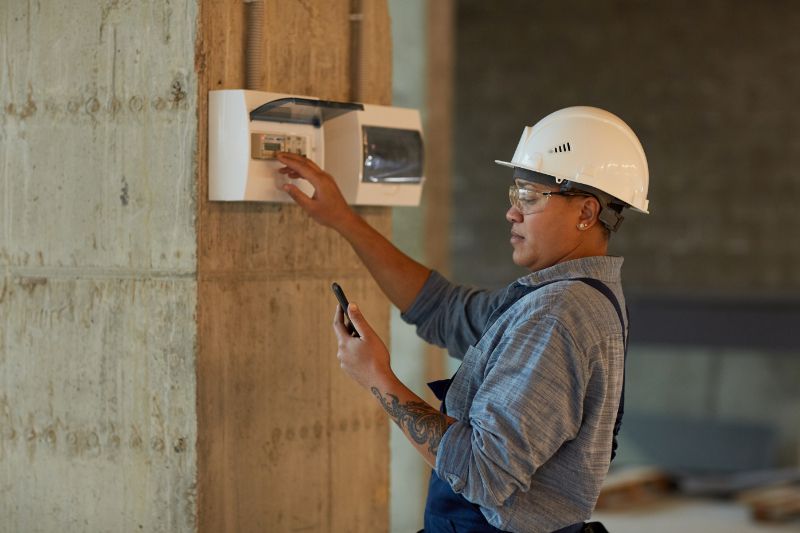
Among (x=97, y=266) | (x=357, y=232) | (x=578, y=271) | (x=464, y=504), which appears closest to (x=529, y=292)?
(x=578, y=271)

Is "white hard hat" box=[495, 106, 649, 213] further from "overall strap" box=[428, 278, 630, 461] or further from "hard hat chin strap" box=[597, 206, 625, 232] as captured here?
"overall strap" box=[428, 278, 630, 461]

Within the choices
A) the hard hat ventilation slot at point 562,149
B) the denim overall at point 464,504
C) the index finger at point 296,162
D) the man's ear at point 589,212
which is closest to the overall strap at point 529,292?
the denim overall at point 464,504

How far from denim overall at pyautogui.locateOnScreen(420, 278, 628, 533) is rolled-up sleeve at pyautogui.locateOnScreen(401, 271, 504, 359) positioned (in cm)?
34

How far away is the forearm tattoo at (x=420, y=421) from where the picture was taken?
2.17 m

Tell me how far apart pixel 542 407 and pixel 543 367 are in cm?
8

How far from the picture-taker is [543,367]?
211cm

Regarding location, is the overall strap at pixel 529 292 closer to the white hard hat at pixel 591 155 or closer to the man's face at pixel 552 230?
the man's face at pixel 552 230

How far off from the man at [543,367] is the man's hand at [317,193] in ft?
1.50

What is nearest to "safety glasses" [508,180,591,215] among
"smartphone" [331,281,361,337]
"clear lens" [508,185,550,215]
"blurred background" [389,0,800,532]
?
"clear lens" [508,185,550,215]

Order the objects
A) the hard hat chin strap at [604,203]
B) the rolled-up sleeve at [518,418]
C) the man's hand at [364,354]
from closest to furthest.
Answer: the rolled-up sleeve at [518,418], the man's hand at [364,354], the hard hat chin strap at [604,203]

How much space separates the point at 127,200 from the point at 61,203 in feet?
0.63

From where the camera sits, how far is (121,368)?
2.66m

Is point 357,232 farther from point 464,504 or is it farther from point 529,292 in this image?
point 464,504

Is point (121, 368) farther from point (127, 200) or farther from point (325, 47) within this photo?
point (325, 47)
